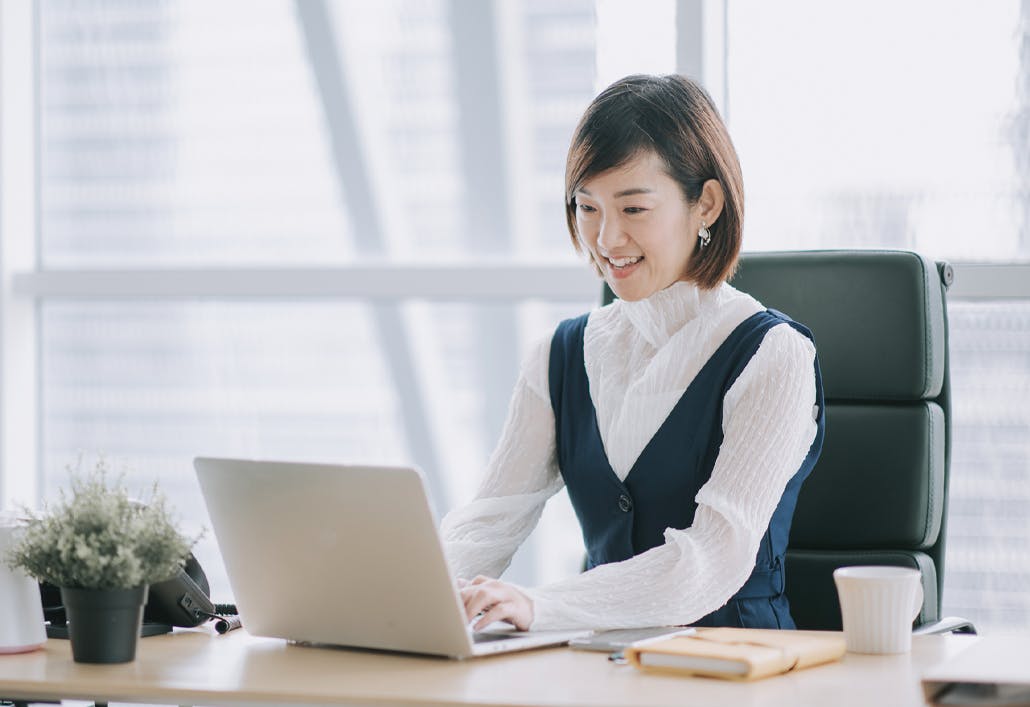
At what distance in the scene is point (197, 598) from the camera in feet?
5.60

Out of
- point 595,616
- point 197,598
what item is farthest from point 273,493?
point 595,616

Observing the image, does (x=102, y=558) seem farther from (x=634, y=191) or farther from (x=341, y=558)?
(x=634, y=191)

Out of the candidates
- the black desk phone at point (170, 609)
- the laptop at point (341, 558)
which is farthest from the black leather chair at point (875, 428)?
the black desk phone at point (170, 609)

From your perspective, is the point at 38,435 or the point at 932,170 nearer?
the point at 932,170

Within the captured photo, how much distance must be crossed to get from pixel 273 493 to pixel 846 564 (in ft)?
3.05

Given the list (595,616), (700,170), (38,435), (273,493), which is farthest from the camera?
(38,435)

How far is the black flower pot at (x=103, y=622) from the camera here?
1.47 meters

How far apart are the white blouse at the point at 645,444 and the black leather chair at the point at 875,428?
0.49 feet

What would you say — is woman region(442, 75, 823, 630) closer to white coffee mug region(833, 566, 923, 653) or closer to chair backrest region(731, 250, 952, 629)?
chair backrest region(731, 250, 952, 629)

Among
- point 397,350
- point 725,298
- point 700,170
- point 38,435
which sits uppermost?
point 700,170

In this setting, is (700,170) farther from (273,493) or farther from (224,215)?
(224,215)

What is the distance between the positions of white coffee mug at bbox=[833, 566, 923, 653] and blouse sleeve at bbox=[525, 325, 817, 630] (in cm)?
21

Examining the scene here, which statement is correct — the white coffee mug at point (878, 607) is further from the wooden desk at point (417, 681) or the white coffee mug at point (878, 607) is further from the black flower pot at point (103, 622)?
the black flower pot at point (103, 622)

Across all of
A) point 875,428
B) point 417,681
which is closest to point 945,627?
point 875,428
